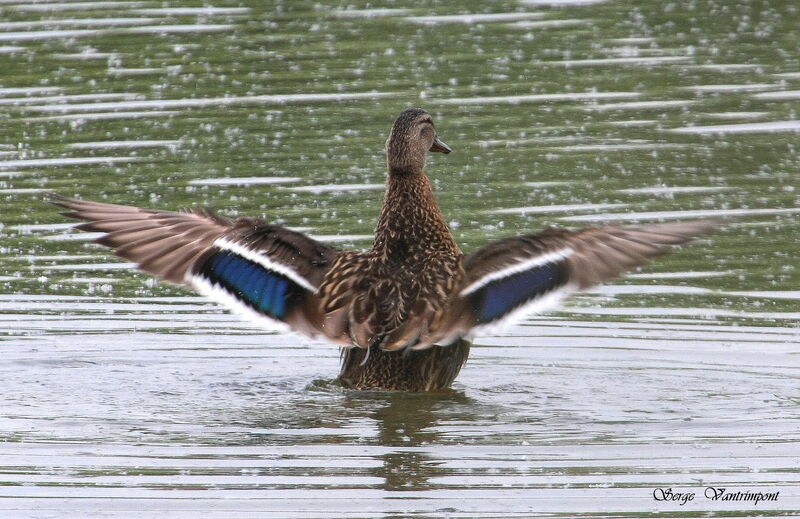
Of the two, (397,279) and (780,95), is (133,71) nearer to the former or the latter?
(780,95)

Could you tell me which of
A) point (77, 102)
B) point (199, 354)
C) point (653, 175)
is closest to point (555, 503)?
point (199, 354)

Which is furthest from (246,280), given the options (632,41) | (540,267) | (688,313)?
(632,41)

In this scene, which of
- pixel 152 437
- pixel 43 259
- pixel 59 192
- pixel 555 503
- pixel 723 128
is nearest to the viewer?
pixel 555 503

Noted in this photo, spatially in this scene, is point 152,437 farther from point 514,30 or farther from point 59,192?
point 514,30

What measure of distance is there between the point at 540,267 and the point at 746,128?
6.56 meters

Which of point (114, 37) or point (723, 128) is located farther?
point (114, 37)

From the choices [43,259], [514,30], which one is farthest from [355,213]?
[514,30]

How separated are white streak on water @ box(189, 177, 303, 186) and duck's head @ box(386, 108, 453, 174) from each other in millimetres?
4046

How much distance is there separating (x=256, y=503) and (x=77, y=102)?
1009cm

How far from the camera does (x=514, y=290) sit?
815 centimetres

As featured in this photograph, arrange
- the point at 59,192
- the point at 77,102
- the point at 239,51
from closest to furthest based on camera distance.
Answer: the point at 59,192
the point at 77,102
the point at 239,51

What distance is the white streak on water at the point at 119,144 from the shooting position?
14.5 m

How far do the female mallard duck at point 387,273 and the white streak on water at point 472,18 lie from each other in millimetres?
10542

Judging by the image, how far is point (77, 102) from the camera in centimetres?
1614
